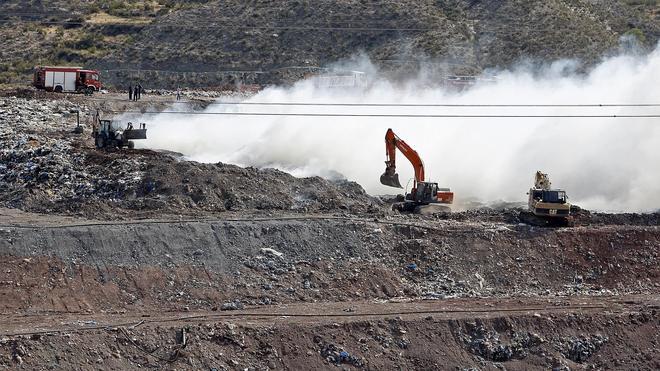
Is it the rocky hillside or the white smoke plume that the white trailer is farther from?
the white smoke plume

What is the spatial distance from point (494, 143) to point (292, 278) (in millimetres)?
20738

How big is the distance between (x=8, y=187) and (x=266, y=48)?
48.1 metres

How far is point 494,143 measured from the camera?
59.2 meters

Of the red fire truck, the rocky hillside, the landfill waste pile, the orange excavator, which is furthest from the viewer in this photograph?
the rocky hillside

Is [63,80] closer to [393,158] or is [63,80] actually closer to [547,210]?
[393,158]

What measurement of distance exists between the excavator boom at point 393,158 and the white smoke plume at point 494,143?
542cm

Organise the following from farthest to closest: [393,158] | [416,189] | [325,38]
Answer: [325,38], [393,158], [416,189]

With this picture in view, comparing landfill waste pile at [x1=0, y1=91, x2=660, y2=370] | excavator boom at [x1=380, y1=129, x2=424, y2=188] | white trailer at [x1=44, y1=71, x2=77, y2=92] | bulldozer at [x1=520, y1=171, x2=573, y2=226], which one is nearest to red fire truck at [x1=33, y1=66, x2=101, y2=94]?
white trailer at [x1=44, y1=71, x2=77, y2=92]

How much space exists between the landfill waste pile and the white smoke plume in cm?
687

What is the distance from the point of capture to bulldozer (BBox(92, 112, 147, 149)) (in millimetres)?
57500

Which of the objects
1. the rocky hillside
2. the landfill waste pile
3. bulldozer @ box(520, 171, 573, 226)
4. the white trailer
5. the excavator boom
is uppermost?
the rocky hillside

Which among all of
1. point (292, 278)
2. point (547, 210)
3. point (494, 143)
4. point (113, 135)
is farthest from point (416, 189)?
point (113, 135)

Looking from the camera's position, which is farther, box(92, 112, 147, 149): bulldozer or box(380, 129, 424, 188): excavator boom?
box(92, 112, 147, 149): bulldozer

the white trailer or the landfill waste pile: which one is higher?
the white trailer
